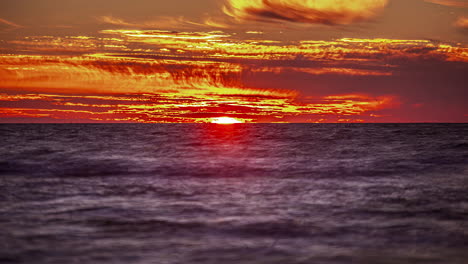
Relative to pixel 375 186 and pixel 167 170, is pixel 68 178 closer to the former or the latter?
pixel 167 170

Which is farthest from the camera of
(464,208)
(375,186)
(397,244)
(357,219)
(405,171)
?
(405,171)

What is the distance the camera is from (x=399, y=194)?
19.1 metres

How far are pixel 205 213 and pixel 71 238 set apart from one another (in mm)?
4378

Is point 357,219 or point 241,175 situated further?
point 241,175

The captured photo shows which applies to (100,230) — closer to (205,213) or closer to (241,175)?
(205,213)

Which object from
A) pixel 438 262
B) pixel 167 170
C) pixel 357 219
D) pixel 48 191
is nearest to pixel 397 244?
pixel 438 262

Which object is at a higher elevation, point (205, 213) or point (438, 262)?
point (205, 213)

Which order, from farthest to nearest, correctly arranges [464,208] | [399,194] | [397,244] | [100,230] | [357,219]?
[399,194] → [464,208] → [357,219] → [100,230] → [397,244]

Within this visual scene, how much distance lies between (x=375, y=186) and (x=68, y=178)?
566 inches

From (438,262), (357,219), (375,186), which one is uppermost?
(375,186)

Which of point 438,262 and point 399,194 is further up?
point 399,194

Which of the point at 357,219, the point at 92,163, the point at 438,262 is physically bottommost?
the point at 438,262

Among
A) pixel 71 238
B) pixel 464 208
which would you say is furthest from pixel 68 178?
pixel 464 208

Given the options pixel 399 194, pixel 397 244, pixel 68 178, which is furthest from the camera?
pixel 68 178
